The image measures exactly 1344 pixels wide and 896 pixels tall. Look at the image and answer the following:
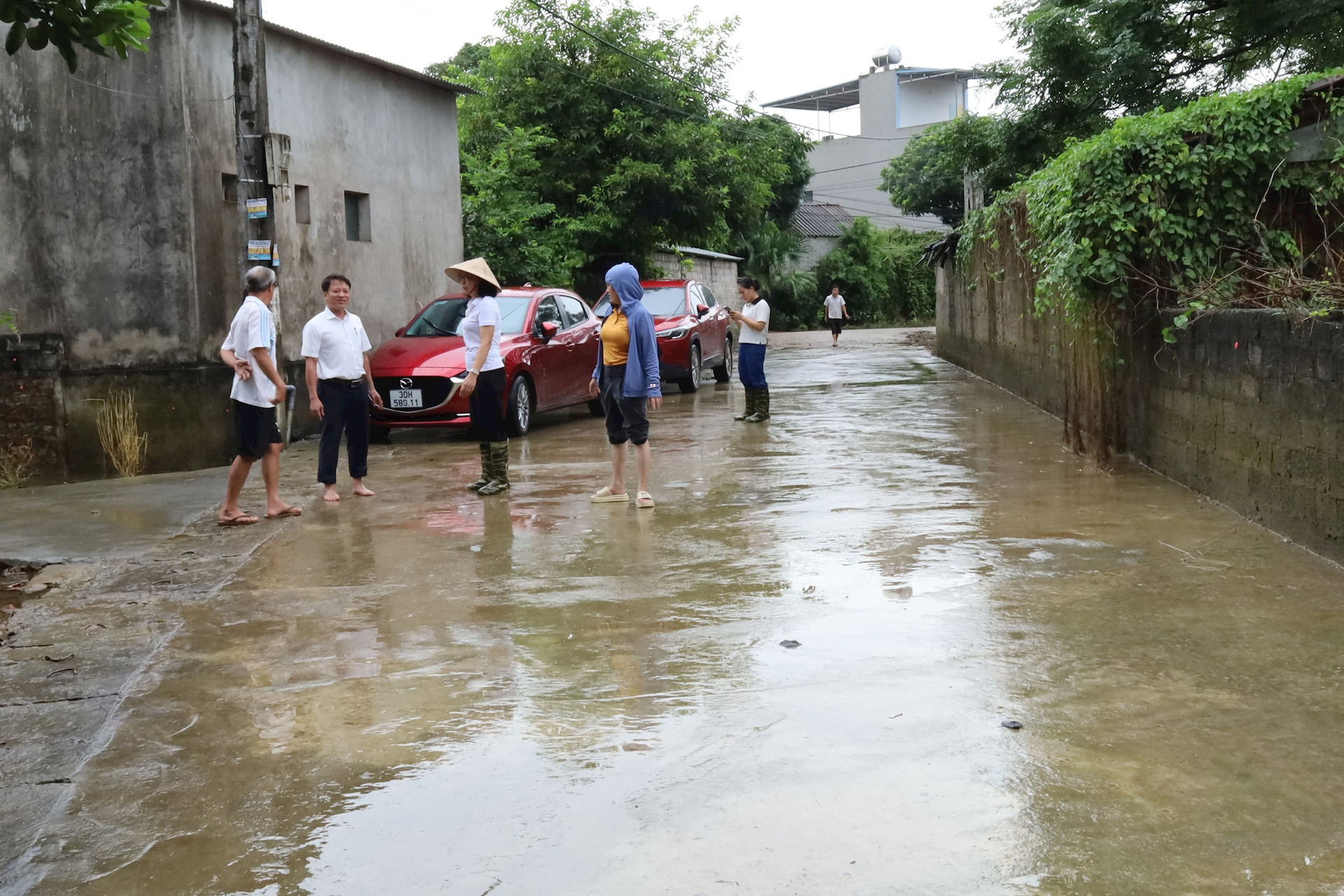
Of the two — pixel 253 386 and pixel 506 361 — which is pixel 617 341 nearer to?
pixel 253 386

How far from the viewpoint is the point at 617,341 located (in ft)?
29.8

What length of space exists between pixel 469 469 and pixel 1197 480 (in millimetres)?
5735

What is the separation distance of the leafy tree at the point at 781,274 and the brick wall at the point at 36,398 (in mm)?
33032

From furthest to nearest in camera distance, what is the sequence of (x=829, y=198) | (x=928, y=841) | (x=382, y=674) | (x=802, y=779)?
(x=829, y=198), (x=382, y=674), (x=802, y=779), (x=928, y=841)

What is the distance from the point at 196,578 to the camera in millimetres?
7094

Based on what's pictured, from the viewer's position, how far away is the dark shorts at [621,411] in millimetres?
9016

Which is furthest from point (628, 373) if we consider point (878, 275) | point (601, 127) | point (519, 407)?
point (878, 275)

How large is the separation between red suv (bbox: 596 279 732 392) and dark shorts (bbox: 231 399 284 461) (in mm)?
9349

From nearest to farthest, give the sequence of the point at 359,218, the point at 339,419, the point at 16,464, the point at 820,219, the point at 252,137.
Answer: the point at 339,419, the point at 16,464, the point at 252,137, the point at 359,218, the point at 820,219

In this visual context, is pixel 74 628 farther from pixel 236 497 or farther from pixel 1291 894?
pixel 1291 894

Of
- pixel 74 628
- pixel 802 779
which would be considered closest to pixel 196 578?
pixel 74 628

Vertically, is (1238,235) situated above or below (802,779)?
above

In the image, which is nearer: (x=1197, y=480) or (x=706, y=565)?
(x=706, y=565)

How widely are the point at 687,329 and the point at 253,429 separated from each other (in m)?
10.9
